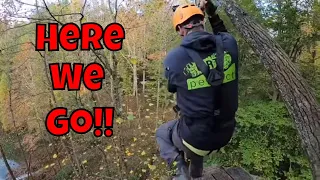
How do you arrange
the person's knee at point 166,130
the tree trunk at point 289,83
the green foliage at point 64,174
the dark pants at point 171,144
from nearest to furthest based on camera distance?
the tree trunk at point 289,83 → the dark pants at point 171,144 → the person's knee at point 166,130 → the green foliage at point 64,174

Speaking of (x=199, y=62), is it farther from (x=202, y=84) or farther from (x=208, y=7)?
(x=208, y=7)

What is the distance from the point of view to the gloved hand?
2.39 metres

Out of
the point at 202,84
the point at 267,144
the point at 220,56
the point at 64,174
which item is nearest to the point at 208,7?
the point at 220,56

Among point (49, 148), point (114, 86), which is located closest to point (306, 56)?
point (114, 86)

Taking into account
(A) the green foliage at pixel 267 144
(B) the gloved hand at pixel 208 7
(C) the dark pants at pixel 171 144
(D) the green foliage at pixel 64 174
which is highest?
(B) the gloved hand at pixel 208 7

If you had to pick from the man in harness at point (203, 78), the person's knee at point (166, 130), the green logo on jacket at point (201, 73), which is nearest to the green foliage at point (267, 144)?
the person's knee at point (166, 130)

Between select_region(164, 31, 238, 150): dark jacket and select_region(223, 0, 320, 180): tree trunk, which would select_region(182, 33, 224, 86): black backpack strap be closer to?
select_region(164, 31, 238, 150): dark jacket

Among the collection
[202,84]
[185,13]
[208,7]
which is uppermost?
[208,7]

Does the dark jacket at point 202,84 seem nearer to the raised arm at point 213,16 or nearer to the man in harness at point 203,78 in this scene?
the man in harness at point 203,78

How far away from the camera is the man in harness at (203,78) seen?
1845 millimetres

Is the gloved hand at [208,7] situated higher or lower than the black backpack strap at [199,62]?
higher

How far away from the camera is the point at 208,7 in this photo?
242 centimetres

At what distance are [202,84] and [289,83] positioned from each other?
1164mm

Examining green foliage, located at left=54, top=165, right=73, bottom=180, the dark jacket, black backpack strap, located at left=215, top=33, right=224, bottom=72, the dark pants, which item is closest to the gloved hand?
the dark jacket
